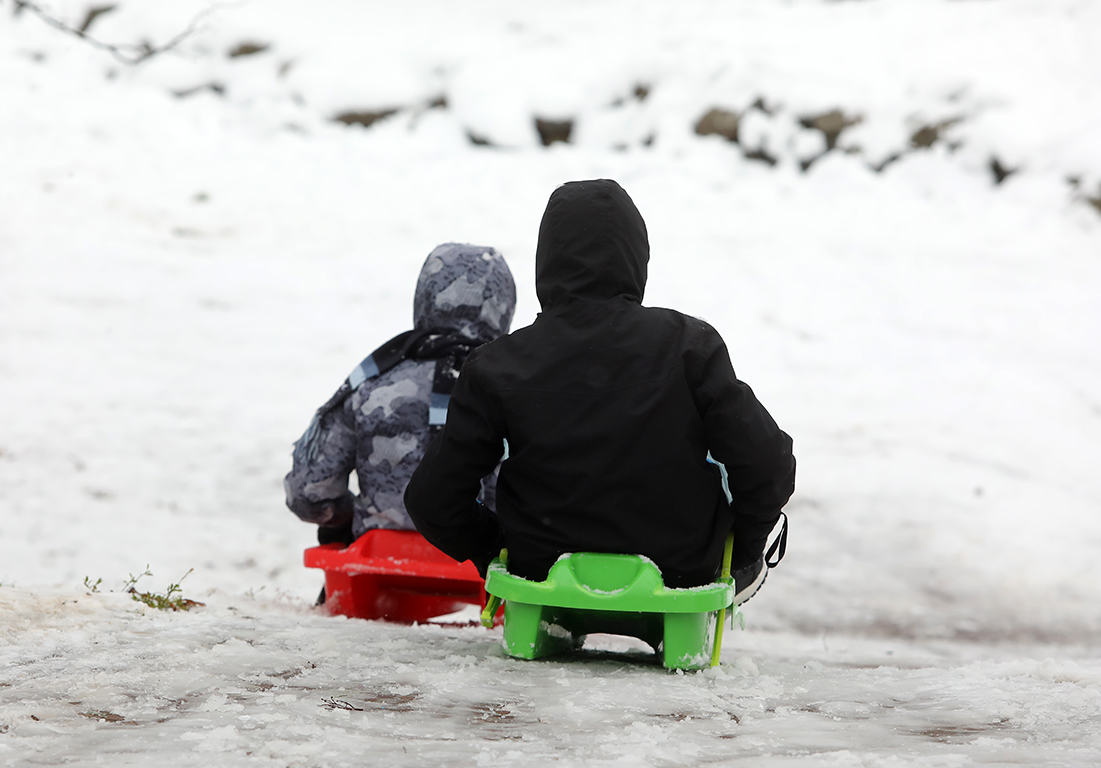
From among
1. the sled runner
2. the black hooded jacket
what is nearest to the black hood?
the black hooded jacket

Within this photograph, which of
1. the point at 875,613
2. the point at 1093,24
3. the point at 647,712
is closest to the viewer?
the point at 647,712

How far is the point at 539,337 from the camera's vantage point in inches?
100

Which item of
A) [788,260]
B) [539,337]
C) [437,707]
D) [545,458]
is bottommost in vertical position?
[437,707]

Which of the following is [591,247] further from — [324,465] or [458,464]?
[324,465]

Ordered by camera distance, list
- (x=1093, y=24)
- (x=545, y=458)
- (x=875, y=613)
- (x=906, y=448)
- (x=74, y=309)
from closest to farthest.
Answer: (x=545, y=458), (x=875, y=613), (x=906, y=448), (x=74, y=309), (x=1093, y=24)

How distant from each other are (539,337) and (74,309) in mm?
6839

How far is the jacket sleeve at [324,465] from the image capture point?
348 centimetres

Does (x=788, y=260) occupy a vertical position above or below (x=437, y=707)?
above

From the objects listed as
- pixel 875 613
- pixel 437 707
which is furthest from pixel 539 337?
pixel 875 613

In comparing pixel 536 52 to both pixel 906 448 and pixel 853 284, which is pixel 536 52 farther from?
pixel 906 448

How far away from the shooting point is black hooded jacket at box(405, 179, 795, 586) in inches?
96.6

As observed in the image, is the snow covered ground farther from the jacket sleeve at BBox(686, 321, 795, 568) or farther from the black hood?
the black hood

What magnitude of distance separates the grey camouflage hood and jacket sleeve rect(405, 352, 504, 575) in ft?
3.09

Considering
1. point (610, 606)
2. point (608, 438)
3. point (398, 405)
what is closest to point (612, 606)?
point (610, 606)
